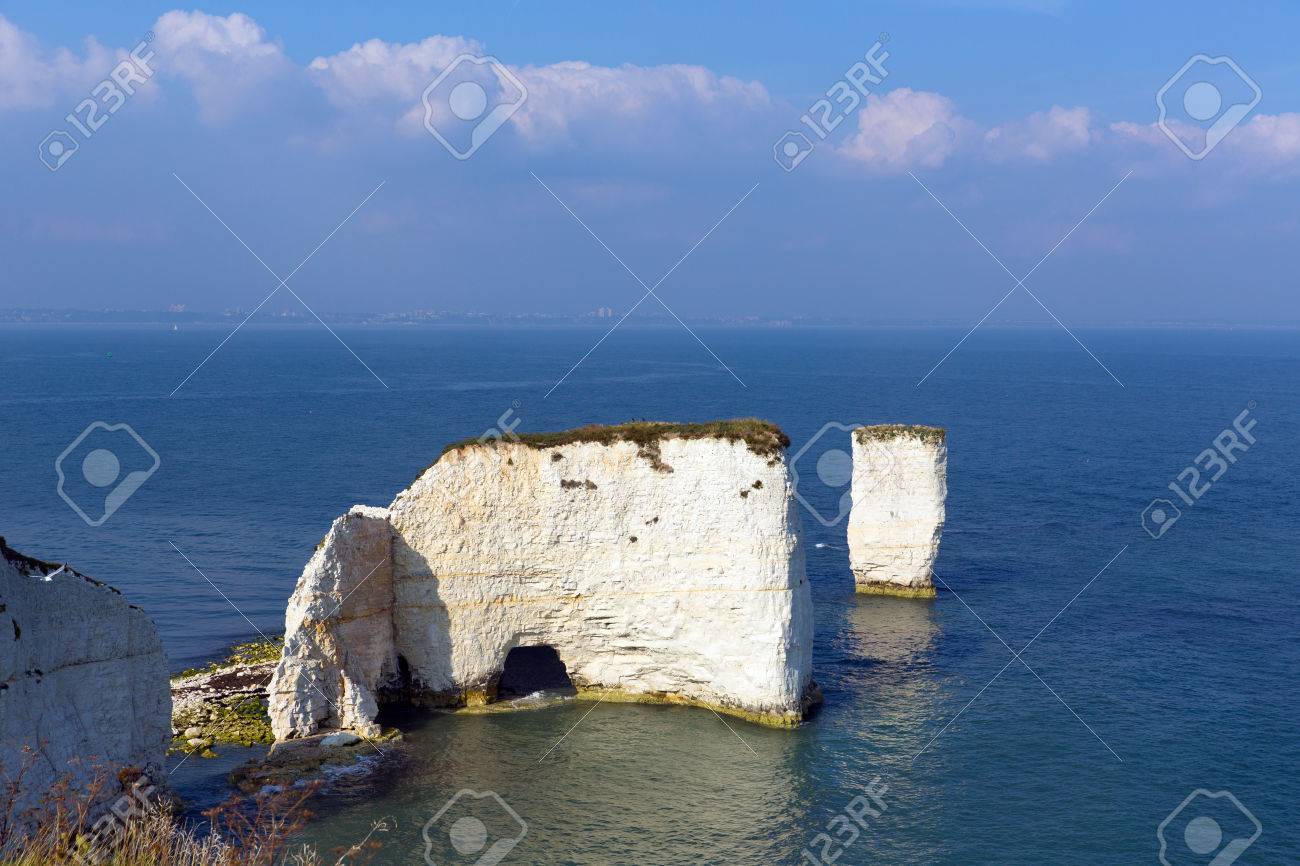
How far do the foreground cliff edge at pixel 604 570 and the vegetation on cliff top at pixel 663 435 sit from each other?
0.14 feet

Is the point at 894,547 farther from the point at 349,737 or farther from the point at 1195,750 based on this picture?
the point at 349,737

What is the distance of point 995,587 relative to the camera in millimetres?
42344

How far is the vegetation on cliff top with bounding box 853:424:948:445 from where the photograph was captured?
136 feet

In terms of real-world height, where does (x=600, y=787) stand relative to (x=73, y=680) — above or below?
below

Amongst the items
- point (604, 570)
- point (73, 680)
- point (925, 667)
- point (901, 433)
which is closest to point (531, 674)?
point (604, 570)

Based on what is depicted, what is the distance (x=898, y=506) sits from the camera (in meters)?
41.8

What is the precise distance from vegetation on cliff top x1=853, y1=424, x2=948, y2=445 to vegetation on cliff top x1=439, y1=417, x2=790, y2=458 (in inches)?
513

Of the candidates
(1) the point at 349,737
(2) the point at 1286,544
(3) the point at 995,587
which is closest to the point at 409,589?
(1) the point at 349,737

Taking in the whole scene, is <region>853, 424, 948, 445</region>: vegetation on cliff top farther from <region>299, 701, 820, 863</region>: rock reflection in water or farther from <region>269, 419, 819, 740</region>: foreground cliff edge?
<region>299, 701, 820, 863</region>: rock reflection in water

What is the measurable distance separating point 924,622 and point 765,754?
540 inches

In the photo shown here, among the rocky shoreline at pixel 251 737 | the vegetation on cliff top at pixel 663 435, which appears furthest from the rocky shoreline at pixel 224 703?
the vegetation on cliff top at pixel 663 435

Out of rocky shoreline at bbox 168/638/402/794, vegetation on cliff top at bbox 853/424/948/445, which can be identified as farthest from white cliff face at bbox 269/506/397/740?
vegetation on cliff top at bbox 853/424/948/445

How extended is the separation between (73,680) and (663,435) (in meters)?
15.8

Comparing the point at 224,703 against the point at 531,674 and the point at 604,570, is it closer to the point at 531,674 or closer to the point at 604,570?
the point at 531,674
